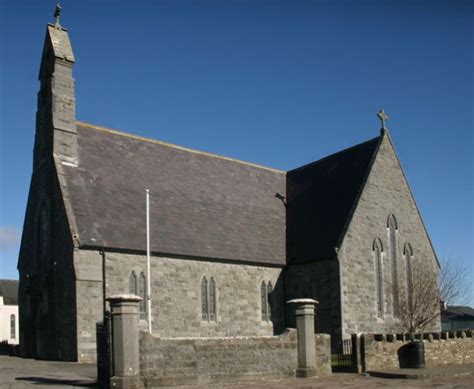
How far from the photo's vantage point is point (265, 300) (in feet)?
115

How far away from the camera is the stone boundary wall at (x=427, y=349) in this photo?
23.9 meters

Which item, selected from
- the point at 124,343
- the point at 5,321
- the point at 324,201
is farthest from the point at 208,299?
the point at 5,321

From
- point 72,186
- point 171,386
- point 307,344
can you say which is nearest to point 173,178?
point 72,186

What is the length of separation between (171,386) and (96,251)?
1160 cm

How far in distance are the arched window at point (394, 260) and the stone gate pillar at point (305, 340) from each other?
581 inches

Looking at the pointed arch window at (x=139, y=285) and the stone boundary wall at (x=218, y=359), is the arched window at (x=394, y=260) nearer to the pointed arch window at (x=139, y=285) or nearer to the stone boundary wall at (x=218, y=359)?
the stone boundary wall at (x=218, y=359)

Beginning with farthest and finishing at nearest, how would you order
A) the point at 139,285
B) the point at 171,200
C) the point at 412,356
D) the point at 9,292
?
the point at 9,292, the point at 171,200, the point at 139,285, the point at 412,356

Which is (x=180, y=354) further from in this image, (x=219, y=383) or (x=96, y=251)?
(x=96, y=251)

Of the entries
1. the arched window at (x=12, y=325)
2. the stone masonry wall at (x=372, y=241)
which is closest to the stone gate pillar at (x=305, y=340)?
the stone masonry wall at (x=372, y=241)

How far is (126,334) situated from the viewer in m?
17.8

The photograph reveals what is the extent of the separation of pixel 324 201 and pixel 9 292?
1872 inches

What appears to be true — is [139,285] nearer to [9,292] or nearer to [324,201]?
[324,201]

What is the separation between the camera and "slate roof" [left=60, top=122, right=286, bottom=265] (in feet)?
100

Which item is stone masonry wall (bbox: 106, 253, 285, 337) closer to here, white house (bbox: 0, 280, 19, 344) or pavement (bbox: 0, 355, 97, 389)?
pavement (bbox: 0, 355, 97, 389)
